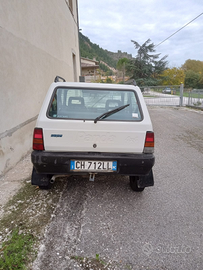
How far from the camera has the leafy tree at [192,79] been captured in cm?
4309

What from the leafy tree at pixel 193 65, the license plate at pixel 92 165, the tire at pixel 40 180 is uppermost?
the leafy tree at pixel 193 65

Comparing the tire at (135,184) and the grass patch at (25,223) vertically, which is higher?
the tire at (135,184)

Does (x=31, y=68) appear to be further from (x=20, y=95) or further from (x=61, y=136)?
(x=61, y=136)

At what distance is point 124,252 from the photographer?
176cm

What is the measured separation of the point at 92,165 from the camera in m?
2.25

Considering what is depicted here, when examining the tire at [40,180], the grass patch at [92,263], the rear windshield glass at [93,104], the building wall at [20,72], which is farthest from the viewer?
the building wall at [20,72]

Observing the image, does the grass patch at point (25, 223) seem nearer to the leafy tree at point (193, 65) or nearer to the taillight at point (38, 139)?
the taillight at point (38, 139)

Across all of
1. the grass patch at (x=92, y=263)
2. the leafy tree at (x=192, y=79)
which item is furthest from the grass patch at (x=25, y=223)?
the leafy tree at (x=192, y=79)

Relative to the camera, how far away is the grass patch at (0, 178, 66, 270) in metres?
1.66

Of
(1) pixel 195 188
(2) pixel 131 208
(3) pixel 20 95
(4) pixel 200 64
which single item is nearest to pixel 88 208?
(2) pixel 131 208

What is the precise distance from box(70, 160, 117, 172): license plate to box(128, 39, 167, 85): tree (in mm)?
33728

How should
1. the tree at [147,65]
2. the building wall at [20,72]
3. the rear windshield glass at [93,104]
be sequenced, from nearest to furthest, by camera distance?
1. the rear windshield glass at [93,104]
2. the building wall at [20,72]
3. the tree at [147,65]

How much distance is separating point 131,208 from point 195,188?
1277mm

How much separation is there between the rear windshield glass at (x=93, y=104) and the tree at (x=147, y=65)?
33121 mm
